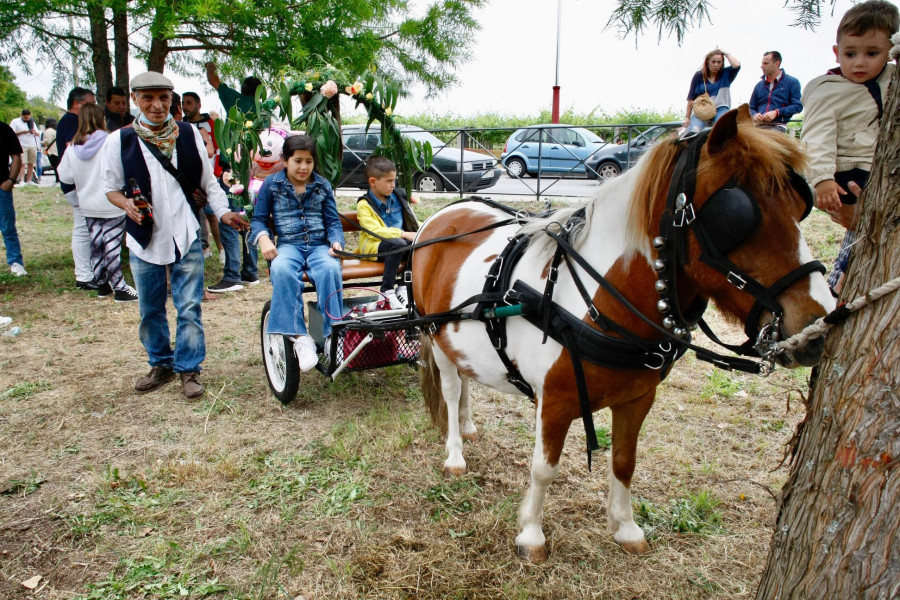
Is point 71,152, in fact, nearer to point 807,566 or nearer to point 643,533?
point 643,533

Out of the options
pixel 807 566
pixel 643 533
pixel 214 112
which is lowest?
pixel 643 533

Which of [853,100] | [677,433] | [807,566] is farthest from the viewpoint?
[677,433]

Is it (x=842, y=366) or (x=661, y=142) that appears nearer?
(x=842, y=366)

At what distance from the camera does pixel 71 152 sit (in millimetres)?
6281

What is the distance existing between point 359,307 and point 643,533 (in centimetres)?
216

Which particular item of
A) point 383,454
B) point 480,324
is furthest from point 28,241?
point 480,324

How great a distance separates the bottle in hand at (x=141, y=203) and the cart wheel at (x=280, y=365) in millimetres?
928

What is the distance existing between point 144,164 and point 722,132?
348 cm

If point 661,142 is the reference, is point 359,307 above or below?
below

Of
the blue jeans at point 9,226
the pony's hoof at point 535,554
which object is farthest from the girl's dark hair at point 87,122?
the pony's hoof at point 535,554

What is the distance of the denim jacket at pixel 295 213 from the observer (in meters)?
3.76

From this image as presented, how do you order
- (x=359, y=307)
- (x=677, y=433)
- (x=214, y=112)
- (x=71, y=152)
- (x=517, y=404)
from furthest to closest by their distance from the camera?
(x=214, y=112) < (x=71, y=152) < (x=517, y=404) < (x=359, y=307) < (x=677, y=433)

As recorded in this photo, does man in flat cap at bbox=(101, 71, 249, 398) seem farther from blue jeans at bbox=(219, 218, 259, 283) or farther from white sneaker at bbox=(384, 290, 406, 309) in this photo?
blue jeans at bbox=(219, 218, 259, 283)

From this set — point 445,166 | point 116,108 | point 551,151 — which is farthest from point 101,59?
point 551,151
